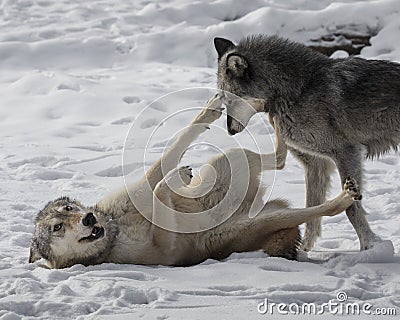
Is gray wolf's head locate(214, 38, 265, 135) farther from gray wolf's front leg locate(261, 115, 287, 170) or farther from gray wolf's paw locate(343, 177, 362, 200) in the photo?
gray wolf's paw locate(343, 177, 362, 200)

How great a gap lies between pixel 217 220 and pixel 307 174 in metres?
1.30

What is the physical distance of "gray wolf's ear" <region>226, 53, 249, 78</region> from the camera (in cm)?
617

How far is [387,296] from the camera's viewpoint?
450cm

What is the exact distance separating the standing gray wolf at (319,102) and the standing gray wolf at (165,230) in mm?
587

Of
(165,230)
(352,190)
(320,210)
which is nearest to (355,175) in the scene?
(352,190)

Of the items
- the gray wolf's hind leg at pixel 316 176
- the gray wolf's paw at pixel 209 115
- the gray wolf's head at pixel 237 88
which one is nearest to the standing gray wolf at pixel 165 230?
the gray wolf's paw at pixel 209 115

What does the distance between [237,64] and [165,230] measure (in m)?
1.60

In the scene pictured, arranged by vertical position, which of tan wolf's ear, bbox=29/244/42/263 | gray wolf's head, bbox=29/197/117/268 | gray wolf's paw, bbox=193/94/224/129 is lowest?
tan wolf's ear, bbox=29/244/42/263

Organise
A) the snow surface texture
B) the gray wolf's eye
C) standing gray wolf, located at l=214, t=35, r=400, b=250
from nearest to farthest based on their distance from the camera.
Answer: the snow surface texture → the gray wolf's eye → standing gray wolf, located at l=214, t=35, r=400, b=250

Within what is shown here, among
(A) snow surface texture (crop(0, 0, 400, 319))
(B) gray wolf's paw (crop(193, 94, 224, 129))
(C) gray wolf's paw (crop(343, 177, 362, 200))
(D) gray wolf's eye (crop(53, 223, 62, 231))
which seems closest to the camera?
(A) snow surface texture (crop(0, 0, 400, 319))

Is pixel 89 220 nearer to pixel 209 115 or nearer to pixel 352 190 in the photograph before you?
pixel 209 115

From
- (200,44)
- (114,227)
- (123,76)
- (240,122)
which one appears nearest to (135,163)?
(240,122)

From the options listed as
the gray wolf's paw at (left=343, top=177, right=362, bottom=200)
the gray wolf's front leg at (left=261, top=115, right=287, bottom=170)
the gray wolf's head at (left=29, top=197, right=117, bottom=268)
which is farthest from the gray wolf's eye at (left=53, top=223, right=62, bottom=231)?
the gray wolf's paw at (left=343, top=177, right=362, bottom=200)

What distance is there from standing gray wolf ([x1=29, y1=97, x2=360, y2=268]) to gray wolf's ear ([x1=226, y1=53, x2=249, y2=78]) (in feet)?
2.83
